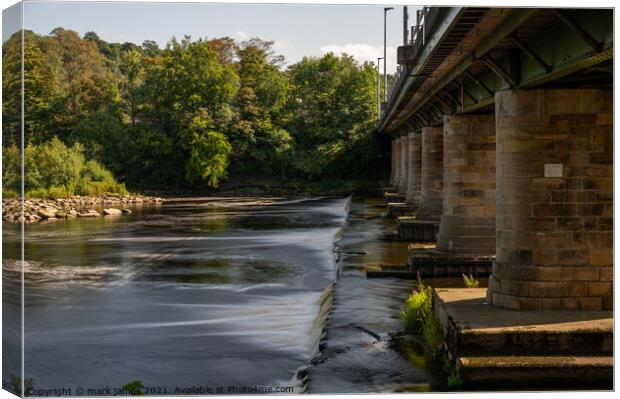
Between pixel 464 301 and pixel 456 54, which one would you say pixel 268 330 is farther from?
pixel 456 54

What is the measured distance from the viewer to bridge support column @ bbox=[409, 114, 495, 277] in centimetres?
2423

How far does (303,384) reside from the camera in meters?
13.1

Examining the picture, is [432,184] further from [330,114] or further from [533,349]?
[330,114]

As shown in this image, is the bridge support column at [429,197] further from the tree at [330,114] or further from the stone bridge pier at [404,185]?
the tree at [330,114]

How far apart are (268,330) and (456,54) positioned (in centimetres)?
673

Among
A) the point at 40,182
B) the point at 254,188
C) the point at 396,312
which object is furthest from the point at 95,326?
the point at 254,188

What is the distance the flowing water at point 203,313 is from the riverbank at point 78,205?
1373cm

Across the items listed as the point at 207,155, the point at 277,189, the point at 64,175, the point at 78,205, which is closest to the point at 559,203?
the point at 78,205

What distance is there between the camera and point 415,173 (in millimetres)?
45500

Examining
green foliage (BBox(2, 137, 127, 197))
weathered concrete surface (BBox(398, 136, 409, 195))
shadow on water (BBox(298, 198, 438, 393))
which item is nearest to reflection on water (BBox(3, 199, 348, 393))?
shadow on water (BBox(298, 198, 438, 393))

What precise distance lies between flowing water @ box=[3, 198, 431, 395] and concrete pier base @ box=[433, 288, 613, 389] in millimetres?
868


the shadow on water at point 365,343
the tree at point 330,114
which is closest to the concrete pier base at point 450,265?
the shadow on water at point 365,343

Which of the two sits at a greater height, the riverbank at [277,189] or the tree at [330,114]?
the tree at [330,114]

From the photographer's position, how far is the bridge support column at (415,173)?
44.9m
